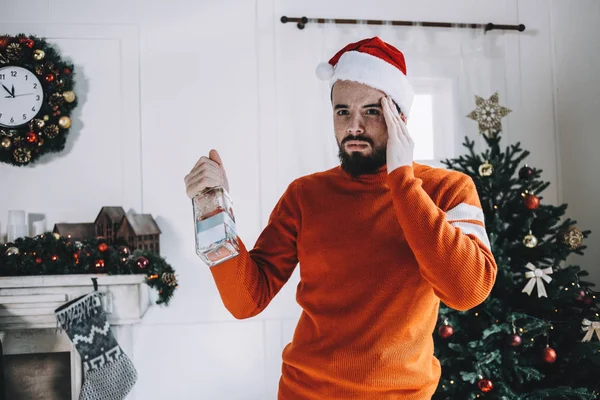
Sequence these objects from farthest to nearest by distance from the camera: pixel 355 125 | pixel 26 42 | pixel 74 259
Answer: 1. pixel 26 42
2. pixel 74 259
3. pixel 355 125

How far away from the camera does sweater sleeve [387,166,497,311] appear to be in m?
1.05

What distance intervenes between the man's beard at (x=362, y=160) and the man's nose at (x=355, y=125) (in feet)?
0.05

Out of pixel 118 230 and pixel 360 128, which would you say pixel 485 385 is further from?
pixel 118 230

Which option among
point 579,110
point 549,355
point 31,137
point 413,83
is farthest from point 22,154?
point 579,110

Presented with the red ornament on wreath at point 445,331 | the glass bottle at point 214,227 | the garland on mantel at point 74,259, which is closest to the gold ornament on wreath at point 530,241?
the red ornament on wreath at point 445,331

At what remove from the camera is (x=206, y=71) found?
2.94 meters

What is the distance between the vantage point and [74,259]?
8.18ft

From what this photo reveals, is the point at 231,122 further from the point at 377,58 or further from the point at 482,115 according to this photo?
the point at 377,58

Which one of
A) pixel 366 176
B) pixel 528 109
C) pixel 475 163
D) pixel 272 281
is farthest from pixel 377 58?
pixel 528 109

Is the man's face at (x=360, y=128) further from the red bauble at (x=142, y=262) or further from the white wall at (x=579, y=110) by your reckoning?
the white wall at (x=579, y=110)

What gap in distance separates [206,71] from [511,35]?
1.87 meters

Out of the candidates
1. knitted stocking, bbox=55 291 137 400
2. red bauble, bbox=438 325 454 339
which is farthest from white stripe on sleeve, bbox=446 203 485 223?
knitted stocking, bbox=55 291 137 400

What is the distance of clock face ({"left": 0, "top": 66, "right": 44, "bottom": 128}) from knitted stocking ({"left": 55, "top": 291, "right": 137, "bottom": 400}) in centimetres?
107

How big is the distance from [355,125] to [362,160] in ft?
0.29
